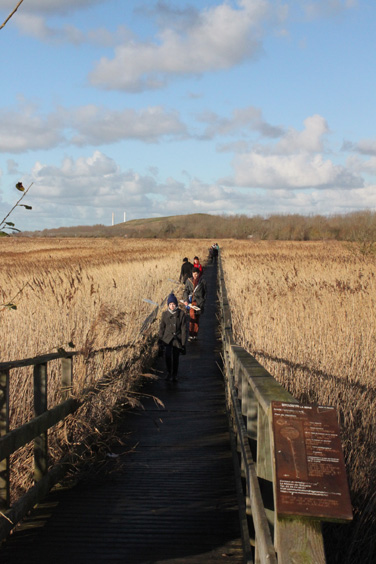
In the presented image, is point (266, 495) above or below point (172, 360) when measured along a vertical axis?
above

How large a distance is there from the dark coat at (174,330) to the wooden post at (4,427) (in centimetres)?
623

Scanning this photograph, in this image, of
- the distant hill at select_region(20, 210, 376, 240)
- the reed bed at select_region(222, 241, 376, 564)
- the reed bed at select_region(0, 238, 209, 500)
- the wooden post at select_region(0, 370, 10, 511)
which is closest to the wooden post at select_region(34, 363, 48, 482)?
the reed bed at select_region(0, 238, 209, 500)

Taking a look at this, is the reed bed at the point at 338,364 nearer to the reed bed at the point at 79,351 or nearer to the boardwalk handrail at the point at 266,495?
the boardwalk handrail at the point at 266,495

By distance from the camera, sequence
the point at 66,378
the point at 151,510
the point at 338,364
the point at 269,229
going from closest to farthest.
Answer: the point at 151,510, the point at 66,378, the point at 338,364, the point at 269,229

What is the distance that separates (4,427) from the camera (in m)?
4.15

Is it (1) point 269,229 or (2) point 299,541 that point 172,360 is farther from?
(1) point 269,229

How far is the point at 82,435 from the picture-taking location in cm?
609

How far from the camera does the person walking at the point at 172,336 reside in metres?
10.4

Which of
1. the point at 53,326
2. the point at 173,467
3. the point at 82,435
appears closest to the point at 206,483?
the point at 173,467

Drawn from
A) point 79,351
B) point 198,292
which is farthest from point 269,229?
point 79,351

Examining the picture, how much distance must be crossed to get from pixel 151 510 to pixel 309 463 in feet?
9.52

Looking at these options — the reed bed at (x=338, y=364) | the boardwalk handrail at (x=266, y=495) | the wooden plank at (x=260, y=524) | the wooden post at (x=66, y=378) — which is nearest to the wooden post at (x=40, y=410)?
the wooden post at (x=66, y=378)

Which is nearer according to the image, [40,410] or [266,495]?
[266,495]

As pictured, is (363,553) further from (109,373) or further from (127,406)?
(127,406)
